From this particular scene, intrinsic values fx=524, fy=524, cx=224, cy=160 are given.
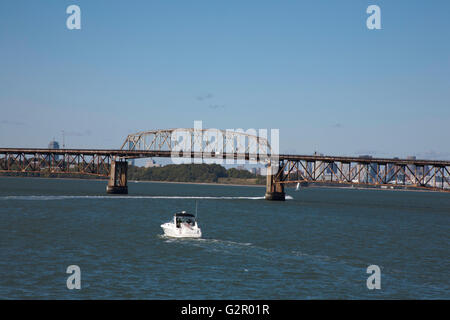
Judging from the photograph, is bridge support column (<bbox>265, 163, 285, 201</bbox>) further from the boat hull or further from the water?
the boat hull

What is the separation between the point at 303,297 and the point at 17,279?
803 inches

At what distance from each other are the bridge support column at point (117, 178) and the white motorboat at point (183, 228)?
346ft

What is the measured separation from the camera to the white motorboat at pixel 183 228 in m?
61.4

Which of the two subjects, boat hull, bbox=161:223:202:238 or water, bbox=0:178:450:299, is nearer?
water, bbox=0:178:450:299

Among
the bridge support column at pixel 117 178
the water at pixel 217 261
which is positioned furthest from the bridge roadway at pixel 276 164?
the water at pixel 217 261

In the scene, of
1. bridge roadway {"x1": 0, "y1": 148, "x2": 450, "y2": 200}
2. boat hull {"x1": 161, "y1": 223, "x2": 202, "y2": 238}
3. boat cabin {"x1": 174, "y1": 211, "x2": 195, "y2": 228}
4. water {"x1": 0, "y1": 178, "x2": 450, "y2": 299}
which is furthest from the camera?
bridge roadway {"x1": 0, "y1": 148, "x2": 450, "y2": 200}

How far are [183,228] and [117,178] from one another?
112m

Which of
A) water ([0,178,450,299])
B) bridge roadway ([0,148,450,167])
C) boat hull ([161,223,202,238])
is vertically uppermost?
bridge roadway ([0,148,450,167])

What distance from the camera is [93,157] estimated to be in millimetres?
171000

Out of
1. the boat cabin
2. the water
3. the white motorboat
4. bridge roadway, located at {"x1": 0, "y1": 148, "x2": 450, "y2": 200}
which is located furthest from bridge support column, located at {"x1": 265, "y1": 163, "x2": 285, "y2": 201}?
the white motorboat

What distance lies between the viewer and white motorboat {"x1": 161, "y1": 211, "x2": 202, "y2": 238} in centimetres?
6138

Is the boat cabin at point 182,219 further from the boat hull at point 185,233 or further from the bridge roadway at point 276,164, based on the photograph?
the bridge roadway at point 276,164

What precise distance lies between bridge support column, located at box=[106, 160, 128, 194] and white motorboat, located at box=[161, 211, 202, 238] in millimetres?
105523
